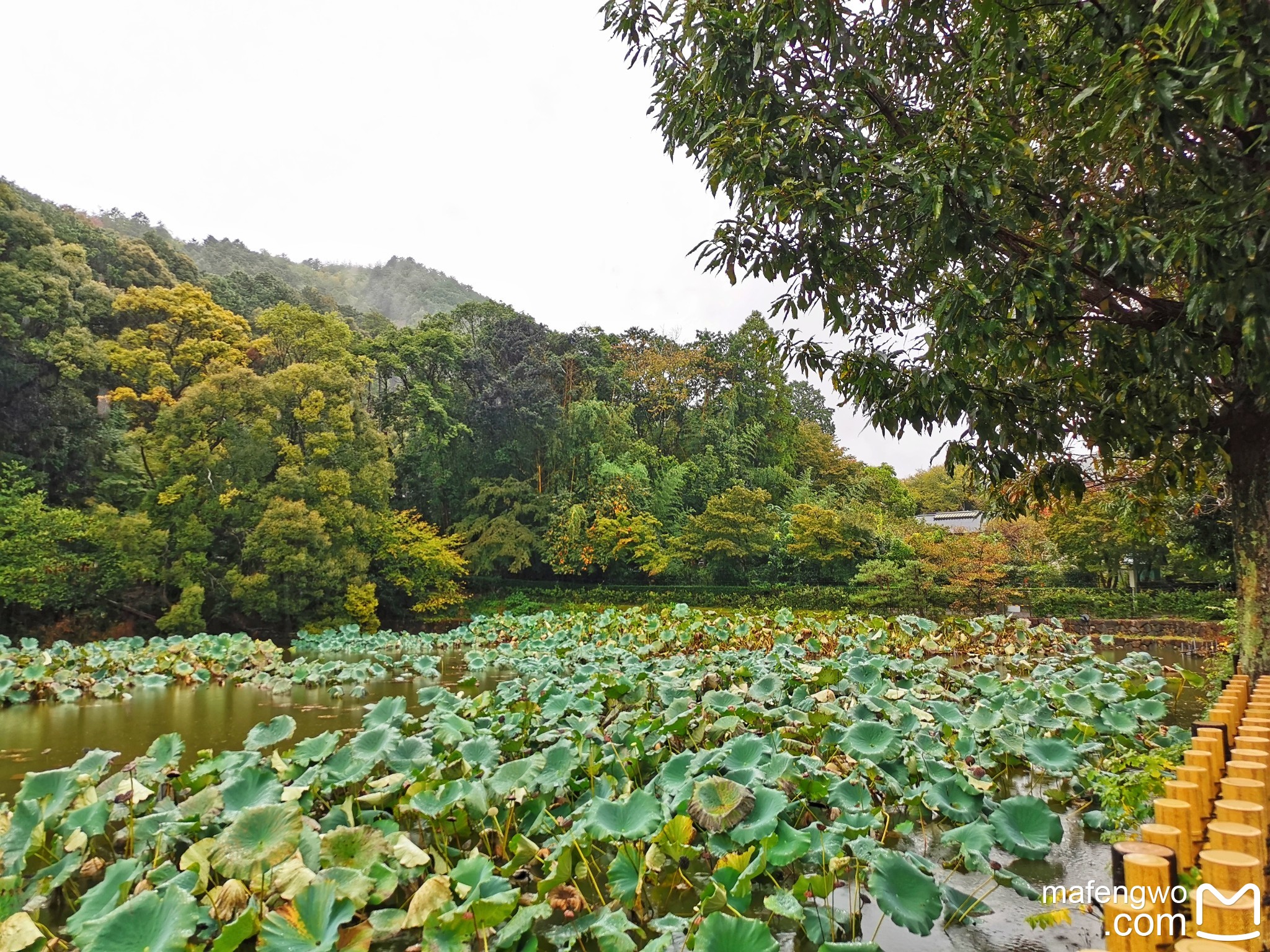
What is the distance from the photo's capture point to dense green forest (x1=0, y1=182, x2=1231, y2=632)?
38.9 feet

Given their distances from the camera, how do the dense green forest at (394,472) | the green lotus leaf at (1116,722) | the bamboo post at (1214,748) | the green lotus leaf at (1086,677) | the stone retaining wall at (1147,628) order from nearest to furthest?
the bamboo post at (1214,748)
the green lotus leaf at (1116,722)
the green lotus leaf at (1086,677)
the dense green forest at (394,472)
the stone retaining wall at (1147,628)

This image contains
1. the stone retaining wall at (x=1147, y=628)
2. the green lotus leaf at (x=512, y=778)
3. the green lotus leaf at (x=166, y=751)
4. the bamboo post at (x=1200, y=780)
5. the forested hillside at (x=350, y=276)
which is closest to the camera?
the bamboo post at (x=1200, y=780)

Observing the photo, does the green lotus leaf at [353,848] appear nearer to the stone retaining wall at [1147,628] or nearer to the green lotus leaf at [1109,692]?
the green lotus leaf at [1109,692]

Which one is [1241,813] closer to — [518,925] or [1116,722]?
[518,925]

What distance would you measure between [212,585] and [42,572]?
2373 millimetres

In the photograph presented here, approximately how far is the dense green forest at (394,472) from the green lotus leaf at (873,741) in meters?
2.22

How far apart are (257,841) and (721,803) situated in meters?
1.49

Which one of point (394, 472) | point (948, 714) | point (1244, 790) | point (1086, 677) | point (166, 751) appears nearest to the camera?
point (1244, 790)

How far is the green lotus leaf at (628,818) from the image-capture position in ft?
7.23

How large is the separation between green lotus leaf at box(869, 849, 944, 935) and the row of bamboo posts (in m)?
0.52

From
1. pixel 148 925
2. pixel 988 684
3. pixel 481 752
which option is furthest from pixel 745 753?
pixel 988 684

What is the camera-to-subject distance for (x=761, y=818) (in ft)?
7.84

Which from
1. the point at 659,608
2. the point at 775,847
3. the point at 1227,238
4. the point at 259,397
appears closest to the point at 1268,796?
the point at 775,847

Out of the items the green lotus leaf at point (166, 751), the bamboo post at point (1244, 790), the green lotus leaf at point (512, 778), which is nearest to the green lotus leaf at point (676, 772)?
the green lotus leaf at point (512, 778)
